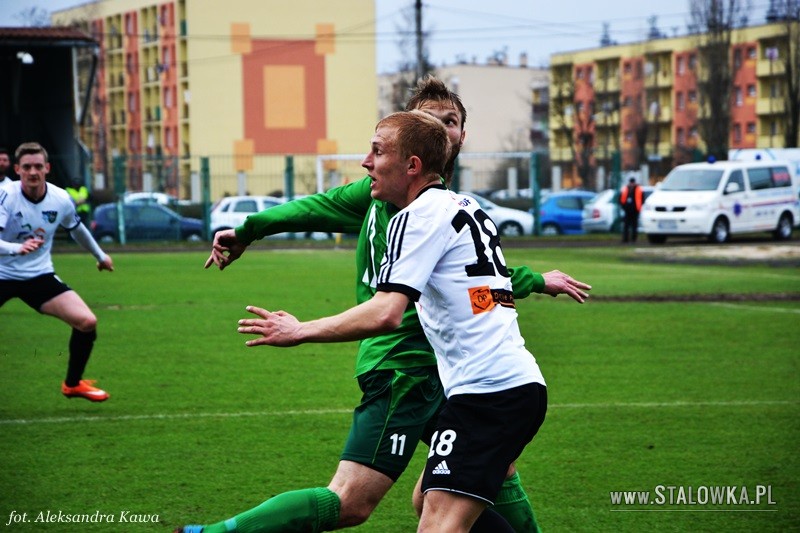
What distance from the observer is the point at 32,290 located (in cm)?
952

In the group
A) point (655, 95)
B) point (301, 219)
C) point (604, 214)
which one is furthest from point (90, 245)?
point (655, 95)

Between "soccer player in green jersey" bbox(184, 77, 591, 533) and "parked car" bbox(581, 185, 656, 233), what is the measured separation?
33.1 m

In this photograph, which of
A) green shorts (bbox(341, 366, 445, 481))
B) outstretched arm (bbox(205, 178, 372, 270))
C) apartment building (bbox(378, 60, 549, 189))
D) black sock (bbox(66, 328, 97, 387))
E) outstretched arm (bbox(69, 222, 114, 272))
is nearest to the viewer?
green shorts (bbox(341, 366, 445, 481))

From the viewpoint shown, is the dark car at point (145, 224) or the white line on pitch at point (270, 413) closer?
the white line on pitch at point (270, 413)

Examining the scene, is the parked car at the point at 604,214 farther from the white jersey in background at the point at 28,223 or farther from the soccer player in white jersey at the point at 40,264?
the soccer player in white jersey at the point at 40,264

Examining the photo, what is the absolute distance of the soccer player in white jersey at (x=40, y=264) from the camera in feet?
30.8

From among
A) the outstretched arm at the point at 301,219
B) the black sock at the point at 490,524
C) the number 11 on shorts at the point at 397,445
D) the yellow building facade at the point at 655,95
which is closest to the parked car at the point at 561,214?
the outstretched arm at the point at 301,219

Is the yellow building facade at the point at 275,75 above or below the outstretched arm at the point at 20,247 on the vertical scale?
above

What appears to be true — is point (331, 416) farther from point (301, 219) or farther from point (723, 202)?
point (723, 202)

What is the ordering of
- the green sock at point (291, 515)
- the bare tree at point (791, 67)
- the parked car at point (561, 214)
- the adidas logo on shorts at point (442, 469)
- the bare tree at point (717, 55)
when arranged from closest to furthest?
the adidas logo on shorts at point (442, 469) < the green sock at point (291, 515) < the parked car at point (561, 214) < the bare tree at point (791, 67) < the bare tree at point (717, 55)

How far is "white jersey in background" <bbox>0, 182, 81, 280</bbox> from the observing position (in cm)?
948

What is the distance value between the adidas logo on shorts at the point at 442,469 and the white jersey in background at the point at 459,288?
25 cm
